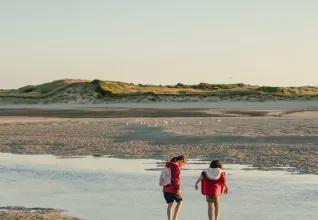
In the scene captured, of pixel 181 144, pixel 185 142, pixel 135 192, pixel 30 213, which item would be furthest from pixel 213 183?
pixel 185 142

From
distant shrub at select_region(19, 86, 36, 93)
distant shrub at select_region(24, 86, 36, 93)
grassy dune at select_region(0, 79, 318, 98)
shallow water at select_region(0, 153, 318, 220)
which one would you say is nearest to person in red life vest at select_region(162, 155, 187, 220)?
shallow water at select_region(0, 153, 318, 220)

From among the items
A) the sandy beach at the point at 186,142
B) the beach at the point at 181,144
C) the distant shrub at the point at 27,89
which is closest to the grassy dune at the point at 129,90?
the distant shrub at the point at 27,89

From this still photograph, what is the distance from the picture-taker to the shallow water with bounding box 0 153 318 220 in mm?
12907

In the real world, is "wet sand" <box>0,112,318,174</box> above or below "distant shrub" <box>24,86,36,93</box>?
below

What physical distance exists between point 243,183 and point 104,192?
3520mm

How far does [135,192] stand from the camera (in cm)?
1536

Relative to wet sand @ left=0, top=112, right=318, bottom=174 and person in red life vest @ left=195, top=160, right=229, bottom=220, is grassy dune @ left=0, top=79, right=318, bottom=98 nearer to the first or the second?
wet sand @ left=0, top=112, right=318, bottom=174

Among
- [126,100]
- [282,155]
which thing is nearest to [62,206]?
[282,155]

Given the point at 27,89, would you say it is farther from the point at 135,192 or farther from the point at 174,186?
the point at 174,186

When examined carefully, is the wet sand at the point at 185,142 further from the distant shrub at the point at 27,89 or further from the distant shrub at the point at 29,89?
A: the distant shrub at the point at 27,89

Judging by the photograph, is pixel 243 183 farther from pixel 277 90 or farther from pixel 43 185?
pixel 277 90

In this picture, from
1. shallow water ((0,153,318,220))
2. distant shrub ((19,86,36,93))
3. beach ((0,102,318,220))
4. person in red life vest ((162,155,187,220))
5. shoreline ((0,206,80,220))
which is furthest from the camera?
distant shrub ((19,86,36,93))

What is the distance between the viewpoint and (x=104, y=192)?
50.4 feet

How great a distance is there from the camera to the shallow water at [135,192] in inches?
508
